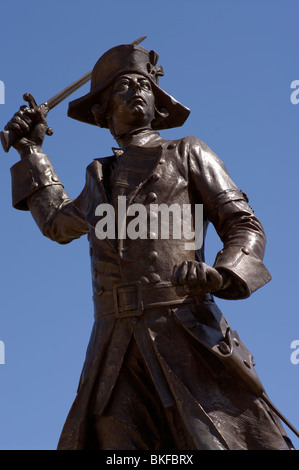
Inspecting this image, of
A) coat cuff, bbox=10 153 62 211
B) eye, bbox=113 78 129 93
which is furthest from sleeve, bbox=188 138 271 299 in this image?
coat cuff, bbox=10 153 62 211

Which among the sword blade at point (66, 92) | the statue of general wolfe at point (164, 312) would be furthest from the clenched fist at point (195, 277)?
the sword blade at point (66, 92)

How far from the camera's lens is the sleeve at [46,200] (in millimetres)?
8289

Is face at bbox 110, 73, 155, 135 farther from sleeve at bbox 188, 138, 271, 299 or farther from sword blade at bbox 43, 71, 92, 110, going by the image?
→ sword blade at bbox 43, 71, 92, 110

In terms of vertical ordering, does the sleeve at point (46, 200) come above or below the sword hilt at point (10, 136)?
below

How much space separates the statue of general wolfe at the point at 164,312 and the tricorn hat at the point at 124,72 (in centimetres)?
10

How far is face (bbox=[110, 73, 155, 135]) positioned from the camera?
8.18m

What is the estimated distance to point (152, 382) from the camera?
7.19m

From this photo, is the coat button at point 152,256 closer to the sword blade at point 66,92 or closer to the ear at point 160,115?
the ear at point 160,115

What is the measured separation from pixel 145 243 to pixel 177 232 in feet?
0.86

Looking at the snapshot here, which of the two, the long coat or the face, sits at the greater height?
the face

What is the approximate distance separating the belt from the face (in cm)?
155
